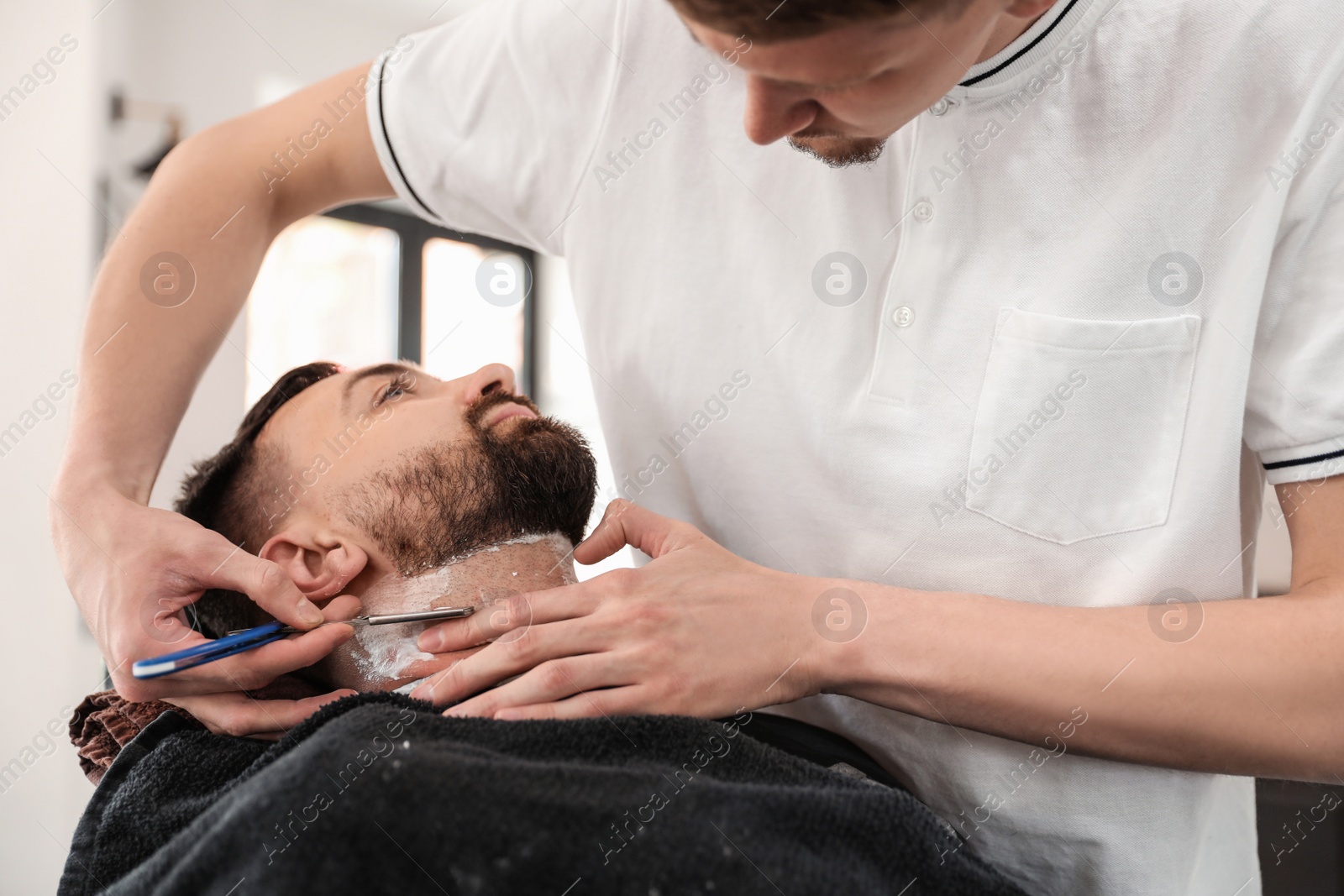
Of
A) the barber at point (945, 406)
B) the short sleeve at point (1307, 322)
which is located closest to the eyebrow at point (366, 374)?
the barber at point (945, 406)

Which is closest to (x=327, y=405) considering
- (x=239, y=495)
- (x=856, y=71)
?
(x=239, y=495)

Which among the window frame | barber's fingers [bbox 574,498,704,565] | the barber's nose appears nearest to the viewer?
the barber's nose

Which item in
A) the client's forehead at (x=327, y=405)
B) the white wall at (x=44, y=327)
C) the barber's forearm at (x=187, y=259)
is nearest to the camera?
the barber's forearm at (x=187, y=259)

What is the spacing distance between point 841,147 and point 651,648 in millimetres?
567

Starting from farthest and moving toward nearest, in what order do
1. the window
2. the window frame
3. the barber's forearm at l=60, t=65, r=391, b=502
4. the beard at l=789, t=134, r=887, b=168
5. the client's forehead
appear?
the window frame
the window
the client's forehead
the barber's forearm at l=60, t=65, r=391, b=502
the beard at l=789, t=134, r=887, b=168

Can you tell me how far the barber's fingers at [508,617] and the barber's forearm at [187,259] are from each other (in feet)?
1.44

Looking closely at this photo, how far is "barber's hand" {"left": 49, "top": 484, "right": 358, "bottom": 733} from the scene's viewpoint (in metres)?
0.92

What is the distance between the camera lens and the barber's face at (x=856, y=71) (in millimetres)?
715

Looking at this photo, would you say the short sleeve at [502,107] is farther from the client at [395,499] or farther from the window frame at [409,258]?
the window frame at [409,258]

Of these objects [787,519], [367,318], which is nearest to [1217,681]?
[787,519]

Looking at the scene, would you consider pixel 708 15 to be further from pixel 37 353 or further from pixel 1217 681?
pixel 37 353

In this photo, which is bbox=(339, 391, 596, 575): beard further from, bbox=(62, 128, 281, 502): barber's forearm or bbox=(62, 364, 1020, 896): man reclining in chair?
bbox=(62, 128, 281, 502): barber's forearm

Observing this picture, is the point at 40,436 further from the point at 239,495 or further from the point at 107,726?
Result: the point at 107,726

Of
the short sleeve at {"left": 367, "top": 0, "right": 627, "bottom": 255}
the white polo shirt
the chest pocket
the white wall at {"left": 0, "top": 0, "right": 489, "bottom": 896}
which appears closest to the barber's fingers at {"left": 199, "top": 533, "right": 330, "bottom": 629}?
the white polo shirt
